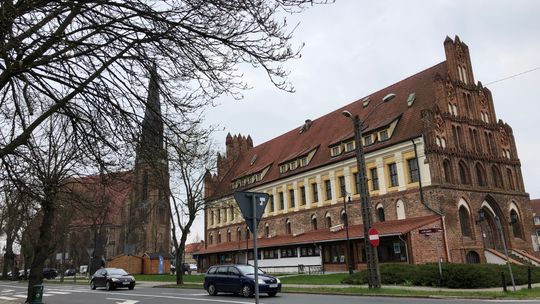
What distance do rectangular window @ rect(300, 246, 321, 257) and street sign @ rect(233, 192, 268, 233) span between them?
31.6 m

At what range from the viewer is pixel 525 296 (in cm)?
1605

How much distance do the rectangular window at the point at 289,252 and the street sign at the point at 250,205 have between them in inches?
1345

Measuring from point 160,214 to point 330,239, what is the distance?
149ft

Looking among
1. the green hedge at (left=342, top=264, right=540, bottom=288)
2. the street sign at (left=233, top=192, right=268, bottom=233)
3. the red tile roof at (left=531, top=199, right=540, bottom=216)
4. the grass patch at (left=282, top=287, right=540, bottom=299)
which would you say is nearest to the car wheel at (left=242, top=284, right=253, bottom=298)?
the grass patch at (left=282, top=287, right=540, bottom=299)

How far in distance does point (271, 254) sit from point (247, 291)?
26.1 metres

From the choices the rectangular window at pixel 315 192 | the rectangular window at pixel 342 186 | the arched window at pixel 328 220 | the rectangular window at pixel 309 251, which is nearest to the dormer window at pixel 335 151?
the rectangular window at pixel 342 186

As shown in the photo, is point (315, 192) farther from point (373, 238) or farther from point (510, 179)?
point (373, 238)

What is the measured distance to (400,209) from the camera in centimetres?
3453

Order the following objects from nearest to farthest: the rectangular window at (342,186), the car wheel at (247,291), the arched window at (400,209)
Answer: the car wheel at (247,291) < the arched window at (400,209) < the rectangular window at (342,186)

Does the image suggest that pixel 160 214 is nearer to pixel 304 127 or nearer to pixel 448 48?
pixel 304 127

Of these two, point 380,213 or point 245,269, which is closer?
point 245,269

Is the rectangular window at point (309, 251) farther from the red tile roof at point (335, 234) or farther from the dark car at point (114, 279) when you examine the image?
the dark car at point (114, 279)

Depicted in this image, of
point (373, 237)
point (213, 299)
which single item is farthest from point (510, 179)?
point (213, 299)

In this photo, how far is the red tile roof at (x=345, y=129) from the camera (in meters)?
35.8
